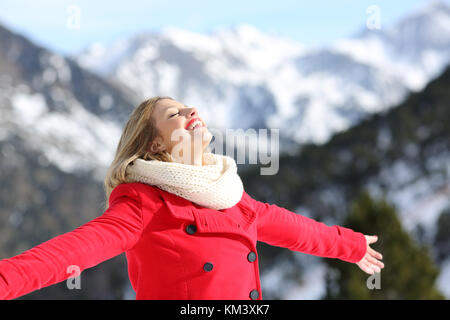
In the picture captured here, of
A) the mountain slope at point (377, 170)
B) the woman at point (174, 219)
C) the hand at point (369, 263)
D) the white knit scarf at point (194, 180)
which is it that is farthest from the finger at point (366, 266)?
the mountain slope at point (377, 170)

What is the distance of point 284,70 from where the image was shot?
188 m

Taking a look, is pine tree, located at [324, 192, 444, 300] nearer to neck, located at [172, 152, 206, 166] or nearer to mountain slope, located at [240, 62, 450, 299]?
mountain slope, located at [240, 62, 450, 299]

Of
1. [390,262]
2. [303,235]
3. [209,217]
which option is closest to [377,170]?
[390,262]

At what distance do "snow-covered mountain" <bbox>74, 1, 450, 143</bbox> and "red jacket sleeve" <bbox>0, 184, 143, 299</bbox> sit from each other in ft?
495

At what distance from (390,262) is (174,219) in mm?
14232

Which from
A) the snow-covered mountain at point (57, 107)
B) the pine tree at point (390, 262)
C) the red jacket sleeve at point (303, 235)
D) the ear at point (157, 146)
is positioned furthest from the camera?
the snow-covered mountain at point (57, 107)

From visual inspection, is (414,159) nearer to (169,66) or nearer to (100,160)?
(100,160)

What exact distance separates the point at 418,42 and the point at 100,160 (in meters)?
93.1

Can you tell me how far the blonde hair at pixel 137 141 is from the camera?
81.3 inches

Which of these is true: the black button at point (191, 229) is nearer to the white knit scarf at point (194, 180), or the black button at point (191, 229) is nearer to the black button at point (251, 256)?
the white knit scarf at point (194, 180)

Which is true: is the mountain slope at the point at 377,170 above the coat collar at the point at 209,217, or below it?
above

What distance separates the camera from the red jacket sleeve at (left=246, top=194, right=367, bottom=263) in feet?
7.30

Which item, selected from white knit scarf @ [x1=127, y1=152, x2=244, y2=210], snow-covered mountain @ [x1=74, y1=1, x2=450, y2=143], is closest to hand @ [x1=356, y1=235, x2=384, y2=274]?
white knit scarf @ [x1=127, y1=152, x2=244, y2=210]

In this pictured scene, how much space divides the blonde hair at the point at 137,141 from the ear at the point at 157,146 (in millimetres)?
11
